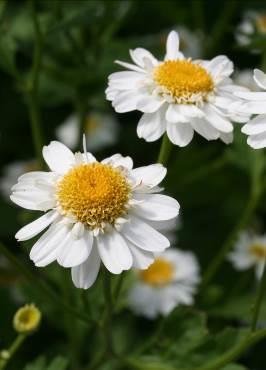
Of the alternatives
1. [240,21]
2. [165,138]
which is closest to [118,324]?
[165,138]

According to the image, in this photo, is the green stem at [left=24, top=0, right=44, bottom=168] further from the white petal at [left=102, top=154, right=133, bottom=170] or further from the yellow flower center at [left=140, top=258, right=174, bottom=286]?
the yellow flower center at [left=140, top=258, right=174, bottom=286]

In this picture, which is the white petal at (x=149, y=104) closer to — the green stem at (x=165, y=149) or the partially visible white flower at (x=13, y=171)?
the green stem at (x=165, y=149)

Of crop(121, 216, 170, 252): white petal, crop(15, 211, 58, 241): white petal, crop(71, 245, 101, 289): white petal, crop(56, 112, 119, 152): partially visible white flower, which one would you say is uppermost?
crop(15, 211, 58, 241): white petal

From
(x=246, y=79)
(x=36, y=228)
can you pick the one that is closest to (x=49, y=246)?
(x=36, y=228)

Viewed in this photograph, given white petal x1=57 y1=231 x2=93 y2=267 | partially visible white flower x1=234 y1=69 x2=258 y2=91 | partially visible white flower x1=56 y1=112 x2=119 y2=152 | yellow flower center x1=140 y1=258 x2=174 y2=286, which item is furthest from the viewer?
partially visible white flower x1=56 y1=112 x2=119 y2=152

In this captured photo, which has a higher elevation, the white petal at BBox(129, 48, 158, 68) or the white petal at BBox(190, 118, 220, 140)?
the white petal at BBox(129, 48, 158, 68)

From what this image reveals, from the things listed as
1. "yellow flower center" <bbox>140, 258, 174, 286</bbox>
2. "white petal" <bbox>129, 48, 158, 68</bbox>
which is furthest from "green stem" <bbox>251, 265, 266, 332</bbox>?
"yellow flower center" <bbox>140, 258, 174, 286</bbox>

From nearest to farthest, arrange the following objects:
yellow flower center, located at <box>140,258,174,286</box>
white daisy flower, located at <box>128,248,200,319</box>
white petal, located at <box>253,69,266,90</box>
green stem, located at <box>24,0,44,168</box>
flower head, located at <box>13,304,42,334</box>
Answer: white petal, located at <box>253,69,266,90</box> → flower head, located at <box>13,304,42,334</box> → green stem, located at <box>24,0,44,168</box> → white daisy flower, located at <box>128,248,200,319</box> → yellow flower center, located at <box>140,258,174,286</box>
